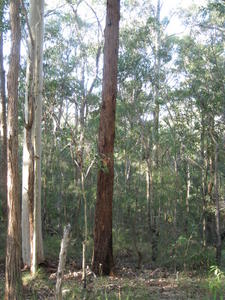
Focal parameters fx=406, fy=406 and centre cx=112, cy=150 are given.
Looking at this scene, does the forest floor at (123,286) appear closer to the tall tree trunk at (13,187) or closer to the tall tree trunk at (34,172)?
the tall tree trunk at (34,172)

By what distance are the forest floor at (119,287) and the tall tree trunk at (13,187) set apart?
0.85 metres

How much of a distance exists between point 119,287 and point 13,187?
239 cm

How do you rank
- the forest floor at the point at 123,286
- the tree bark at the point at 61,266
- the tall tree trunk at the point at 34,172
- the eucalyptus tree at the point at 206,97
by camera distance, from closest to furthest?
1. the tree bark at the point at 61,266
2. the forest floor at the point at 123,286
3. the tall tree trunk at the point at 34,172
4. the eucalyptus tree at the point at 206,97

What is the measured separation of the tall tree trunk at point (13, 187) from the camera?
5.20m

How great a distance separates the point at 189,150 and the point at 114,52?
6.84m

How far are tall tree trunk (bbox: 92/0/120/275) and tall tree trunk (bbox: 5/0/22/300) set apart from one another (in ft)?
8.22

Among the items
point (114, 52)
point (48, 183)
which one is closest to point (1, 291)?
point (114, 52)

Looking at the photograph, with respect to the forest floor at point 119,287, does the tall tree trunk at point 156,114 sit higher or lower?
higher

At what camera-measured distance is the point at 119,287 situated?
6375 millimetres

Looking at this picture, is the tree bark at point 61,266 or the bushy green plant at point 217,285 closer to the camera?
the tree bark at point 61,266

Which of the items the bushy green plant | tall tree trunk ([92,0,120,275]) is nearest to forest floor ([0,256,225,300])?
the bushy green plant

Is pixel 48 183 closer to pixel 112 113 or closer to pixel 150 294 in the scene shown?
pixel 112 113

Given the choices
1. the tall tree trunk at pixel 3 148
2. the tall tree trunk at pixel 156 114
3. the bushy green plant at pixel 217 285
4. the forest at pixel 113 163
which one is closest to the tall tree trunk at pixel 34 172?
the forest at pixel 113 163

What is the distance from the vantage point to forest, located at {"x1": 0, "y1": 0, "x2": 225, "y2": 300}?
619 centimetres
